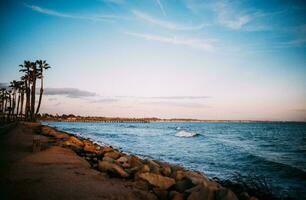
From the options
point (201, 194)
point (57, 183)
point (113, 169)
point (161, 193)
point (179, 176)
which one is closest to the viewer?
point (201, 194)

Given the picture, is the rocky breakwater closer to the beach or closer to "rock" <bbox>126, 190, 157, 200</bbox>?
the beach

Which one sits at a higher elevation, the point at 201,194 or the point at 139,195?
the point at 201,194

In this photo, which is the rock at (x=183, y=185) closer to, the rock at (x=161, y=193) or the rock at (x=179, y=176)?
the rock at (x=161, y=193)

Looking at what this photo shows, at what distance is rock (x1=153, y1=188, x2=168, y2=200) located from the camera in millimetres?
5900

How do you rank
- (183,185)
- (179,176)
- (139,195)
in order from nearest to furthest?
(139,195), (183,185), (179,176)

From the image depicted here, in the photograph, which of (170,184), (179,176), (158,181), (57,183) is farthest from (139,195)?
(57,183)

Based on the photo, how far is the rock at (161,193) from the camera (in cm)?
590

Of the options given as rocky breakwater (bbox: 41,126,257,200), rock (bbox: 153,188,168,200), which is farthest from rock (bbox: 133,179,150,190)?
rock (bbox: 153,188,168,200)

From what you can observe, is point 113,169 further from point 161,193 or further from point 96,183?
point 161,193

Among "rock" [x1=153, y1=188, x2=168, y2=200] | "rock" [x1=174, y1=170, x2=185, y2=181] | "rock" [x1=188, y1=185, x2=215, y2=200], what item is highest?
"rock" [x1=188, y1=185, x2=215, y2=200]

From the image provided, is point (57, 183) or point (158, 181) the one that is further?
point (158, 181)

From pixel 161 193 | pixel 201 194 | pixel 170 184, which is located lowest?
pixel 161 193

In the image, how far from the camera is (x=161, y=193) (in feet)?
19.6

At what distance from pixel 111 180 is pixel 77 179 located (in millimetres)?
1074
